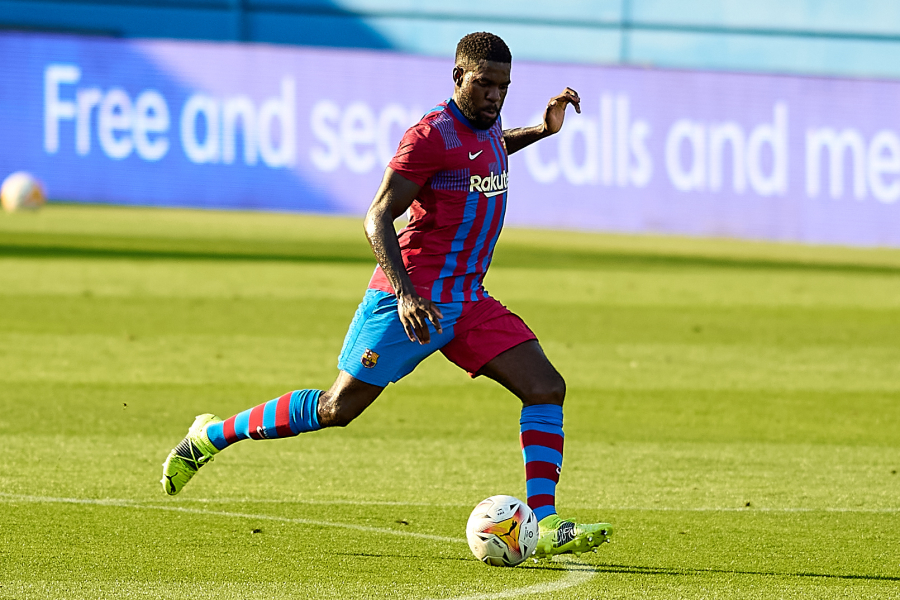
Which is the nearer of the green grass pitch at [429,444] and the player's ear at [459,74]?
the green grass pitch at [429,444]

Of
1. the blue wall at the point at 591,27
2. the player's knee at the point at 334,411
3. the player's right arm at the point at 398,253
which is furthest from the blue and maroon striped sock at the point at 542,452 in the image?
the blue wall at the point at 591,27

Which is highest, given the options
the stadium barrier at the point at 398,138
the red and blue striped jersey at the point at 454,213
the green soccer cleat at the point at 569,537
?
the stadium barrier at the point at 398,138

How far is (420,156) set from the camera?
219 inches

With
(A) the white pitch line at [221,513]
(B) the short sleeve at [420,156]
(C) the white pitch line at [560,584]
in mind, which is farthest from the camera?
(A) the white pitch line at [221,513]

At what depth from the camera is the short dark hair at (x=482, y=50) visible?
222 inches

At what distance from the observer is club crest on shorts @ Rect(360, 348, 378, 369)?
18.8 feet

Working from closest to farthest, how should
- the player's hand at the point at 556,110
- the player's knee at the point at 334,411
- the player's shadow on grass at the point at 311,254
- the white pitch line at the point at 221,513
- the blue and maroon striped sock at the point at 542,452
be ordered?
the blue and maroon striped sock at the point at 542,452
the player's knee at the point at 334,411
the white pitch line at the point at 221,513
the player's hand at the point at 556,110
the player's shadow on grass at the point at 311,254

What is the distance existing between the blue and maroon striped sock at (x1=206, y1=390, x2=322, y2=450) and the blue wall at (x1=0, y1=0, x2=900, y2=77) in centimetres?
3058

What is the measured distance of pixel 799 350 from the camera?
1259 cm

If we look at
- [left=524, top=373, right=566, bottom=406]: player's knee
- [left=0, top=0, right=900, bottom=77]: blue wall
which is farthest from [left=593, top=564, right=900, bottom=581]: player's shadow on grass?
[left=0, top=0, right=900, bottom=77]: blue wall

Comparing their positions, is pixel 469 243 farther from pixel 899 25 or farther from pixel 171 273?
pixel 899 25

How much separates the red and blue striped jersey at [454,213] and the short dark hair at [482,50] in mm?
216

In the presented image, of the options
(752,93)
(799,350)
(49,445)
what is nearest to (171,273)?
(799,350)

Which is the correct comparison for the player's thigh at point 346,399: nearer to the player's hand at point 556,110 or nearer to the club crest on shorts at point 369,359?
the club crest on shorts at point 369,359
